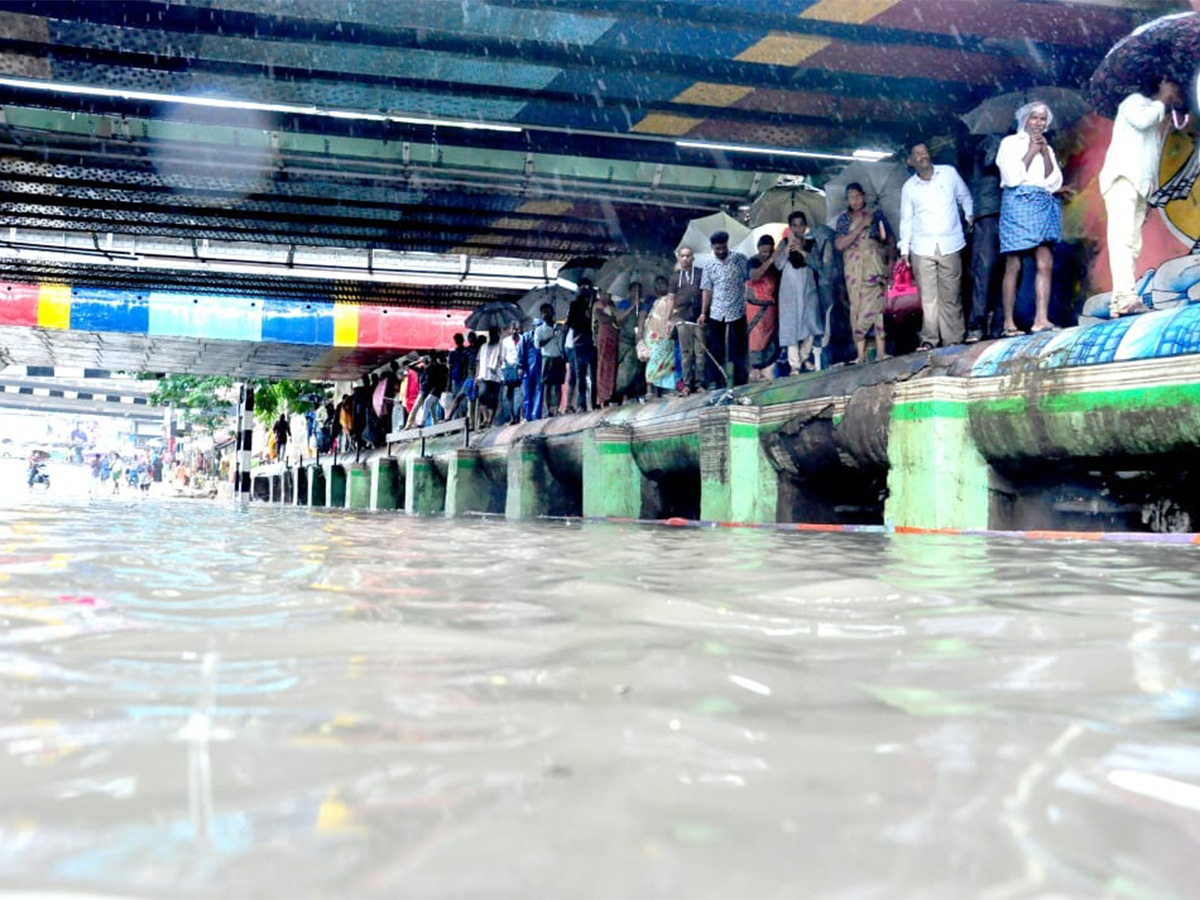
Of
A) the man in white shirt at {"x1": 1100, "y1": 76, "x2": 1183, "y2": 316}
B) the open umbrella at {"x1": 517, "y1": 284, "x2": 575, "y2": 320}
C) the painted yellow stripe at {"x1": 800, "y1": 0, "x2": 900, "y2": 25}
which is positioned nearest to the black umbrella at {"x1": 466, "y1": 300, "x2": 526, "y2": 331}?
the open umbrella at {"x1": 517, "y1": 284, "x2": 575, "y2": 320}

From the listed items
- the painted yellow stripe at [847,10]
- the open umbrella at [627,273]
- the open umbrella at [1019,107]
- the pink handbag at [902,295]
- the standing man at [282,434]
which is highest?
the painted yellow stripe at [847,10]

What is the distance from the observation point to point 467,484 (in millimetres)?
13383

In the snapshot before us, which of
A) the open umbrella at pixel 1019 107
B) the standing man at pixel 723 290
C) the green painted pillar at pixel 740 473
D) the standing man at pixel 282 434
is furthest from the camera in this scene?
the standing man at pixel 282 434

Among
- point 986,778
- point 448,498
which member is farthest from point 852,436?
point 448,498

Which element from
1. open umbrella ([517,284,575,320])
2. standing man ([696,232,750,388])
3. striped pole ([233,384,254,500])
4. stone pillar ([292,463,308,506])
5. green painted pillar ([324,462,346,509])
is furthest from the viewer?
striped pole ([233,384,254,500])

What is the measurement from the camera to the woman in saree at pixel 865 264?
8070mm

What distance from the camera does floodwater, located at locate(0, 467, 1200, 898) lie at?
2.40 ft

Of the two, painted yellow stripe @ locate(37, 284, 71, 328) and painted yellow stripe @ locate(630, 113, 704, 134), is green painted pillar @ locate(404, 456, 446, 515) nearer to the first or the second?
painted yellow stripe @ locate(37, 284, 71, 328)

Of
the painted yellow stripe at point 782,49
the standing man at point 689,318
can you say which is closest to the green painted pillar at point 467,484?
the standing man at point 689,318

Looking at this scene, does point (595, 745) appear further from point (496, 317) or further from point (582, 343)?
point (496, 317)

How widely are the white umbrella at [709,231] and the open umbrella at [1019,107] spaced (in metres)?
3.22

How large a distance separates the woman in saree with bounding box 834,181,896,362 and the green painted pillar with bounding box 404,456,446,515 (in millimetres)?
8166

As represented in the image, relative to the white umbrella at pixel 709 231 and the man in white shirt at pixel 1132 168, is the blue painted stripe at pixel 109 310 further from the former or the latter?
the man in white shirt at pixel 1132 168

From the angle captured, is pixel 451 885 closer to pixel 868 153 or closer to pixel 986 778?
pixel 986 778
